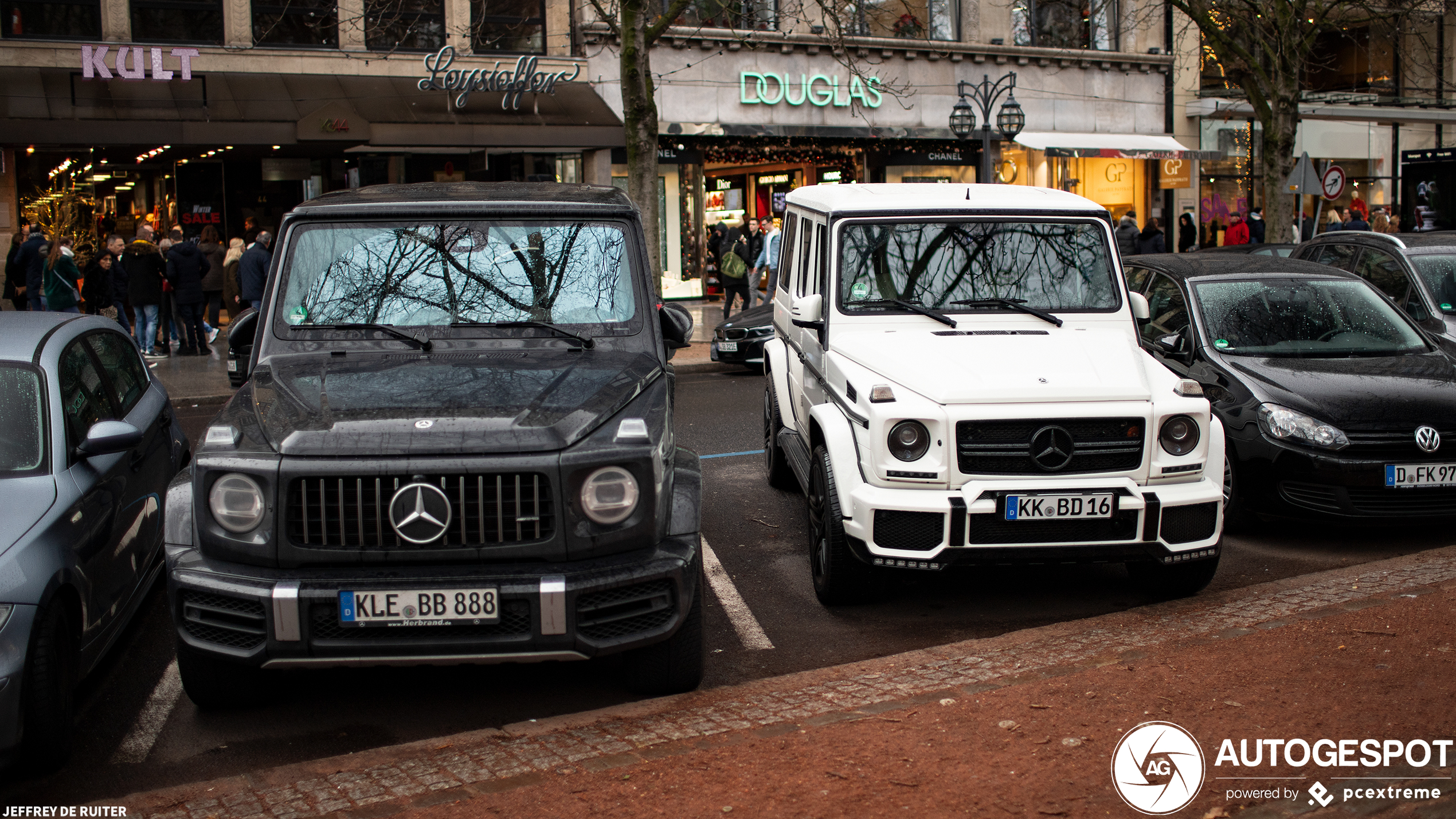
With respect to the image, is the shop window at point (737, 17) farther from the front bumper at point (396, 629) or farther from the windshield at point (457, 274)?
the front bumper at point (396, 629)

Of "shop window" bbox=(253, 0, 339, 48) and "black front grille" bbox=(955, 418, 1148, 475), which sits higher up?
"shop window" bbox=(253, 0, 339, 48)

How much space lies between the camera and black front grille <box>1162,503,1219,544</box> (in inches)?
226

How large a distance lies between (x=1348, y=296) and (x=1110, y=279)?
8.37 feet

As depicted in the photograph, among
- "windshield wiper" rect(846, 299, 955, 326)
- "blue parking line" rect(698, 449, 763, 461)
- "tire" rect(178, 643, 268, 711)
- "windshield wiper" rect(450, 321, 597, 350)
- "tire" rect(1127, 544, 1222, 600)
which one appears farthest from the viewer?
"blue parking line" rect(698, 449, 763, 461)

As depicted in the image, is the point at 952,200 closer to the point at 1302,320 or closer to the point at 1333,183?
the point at 1302,320

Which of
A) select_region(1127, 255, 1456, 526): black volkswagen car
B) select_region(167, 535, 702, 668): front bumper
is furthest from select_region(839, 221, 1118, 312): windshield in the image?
select_region(167, 535, 702, 668): front bumper

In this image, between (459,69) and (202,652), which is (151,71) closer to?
(459,69)

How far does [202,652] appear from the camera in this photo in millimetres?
4418

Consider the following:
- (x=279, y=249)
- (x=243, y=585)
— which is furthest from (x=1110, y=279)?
(x=243, y=585)

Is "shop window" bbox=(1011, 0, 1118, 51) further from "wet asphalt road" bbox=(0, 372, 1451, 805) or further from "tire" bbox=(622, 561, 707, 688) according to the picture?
"tire" bbox=(622, 561, 707, 688)

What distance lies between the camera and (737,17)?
26.0 meters

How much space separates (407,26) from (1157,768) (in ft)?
75.7

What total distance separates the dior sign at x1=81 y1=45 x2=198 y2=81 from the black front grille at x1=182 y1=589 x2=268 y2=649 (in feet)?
65.0

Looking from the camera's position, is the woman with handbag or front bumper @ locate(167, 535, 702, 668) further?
the woman with handbag
